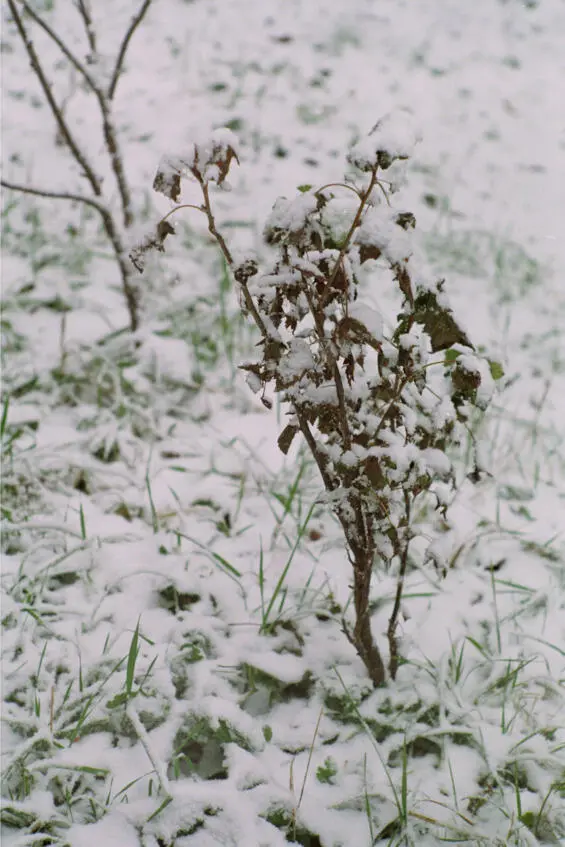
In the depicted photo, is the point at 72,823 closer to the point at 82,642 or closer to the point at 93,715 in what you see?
the point at 93,715

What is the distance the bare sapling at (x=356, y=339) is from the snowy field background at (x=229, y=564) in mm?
209

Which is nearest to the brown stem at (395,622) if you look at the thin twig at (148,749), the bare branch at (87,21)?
the thin twig at (148,749)

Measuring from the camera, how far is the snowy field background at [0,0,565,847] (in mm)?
1297

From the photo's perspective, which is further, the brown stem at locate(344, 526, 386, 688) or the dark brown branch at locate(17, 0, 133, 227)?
the dark brown branch at locate(17, 0, 133, 227)

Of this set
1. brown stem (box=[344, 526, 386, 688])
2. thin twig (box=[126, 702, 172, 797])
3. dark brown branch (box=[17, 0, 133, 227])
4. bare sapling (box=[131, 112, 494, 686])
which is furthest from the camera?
dark brown branch (box=[17, 0, 133, 227])

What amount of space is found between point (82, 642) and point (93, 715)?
20cm

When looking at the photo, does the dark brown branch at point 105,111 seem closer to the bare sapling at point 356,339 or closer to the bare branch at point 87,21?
the bare branch at point 87,21

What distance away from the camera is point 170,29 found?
474 centimetres

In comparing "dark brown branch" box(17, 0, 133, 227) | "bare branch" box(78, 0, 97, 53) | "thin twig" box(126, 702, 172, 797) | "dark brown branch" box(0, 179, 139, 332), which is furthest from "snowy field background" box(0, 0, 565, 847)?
"bare branch" box(78, 0, 97, 53)

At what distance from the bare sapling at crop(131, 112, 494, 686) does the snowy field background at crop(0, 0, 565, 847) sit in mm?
209

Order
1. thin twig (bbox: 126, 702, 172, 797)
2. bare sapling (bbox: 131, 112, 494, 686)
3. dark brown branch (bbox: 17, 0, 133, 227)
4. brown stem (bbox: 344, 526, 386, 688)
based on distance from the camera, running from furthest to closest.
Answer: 1. dark brown branch (bbox: 17, 0, 133, 227)
2. brown stem (bbox: 344, 526, 386, 688)
3. thin twig (bbox: 126, 702, 172, 797)
4. bare sapling (bbox: 131, 112, 494, 686)

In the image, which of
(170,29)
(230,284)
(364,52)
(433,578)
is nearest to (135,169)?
(230,284)

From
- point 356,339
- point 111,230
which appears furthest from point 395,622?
point 111,230

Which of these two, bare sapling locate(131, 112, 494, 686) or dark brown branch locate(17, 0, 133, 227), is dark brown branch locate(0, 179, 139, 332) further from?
bare sapling locate(131, 112, 494, 686)
